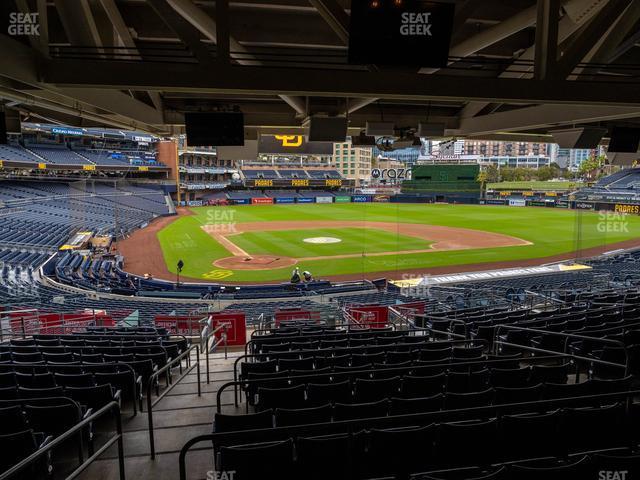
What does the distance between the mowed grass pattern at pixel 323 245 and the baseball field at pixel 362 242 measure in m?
0.07

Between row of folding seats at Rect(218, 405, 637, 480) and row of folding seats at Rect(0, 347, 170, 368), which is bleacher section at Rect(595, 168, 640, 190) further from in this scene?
row of folding seats at Rect(0, 347, 170, 368)

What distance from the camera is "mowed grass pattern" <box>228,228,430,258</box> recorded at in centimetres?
2970

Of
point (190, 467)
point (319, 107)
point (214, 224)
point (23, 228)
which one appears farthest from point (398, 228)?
point (190, 467)

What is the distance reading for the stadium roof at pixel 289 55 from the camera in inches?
167

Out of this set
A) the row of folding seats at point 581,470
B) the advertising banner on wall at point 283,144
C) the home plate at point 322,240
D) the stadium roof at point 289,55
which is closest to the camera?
the row of folding seats at point 581,470

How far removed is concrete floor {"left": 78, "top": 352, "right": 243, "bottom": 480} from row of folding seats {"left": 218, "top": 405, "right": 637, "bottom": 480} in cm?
82

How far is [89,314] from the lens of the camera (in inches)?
495

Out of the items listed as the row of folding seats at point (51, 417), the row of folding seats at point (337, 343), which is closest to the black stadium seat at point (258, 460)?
the row of folding seats at point (51, 417)

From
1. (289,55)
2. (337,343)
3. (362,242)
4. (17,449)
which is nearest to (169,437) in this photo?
(17,449)

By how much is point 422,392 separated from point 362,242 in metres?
27.6

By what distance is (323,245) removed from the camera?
104 feet

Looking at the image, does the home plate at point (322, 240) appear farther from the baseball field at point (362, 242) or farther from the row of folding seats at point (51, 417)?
the row of folding seats at point (51, 417)

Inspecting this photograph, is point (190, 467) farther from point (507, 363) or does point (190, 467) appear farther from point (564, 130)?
point (564, 130)

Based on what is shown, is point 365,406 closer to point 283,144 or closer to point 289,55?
point 289,55
